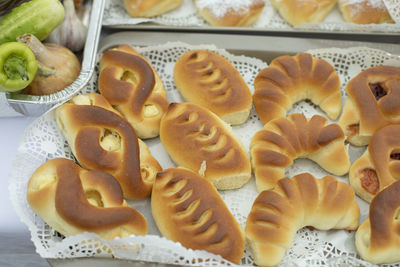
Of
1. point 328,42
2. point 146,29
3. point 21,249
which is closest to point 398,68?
point 328,42

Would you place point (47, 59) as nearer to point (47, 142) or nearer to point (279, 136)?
point (47, 142)

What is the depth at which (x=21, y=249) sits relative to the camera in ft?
4.13

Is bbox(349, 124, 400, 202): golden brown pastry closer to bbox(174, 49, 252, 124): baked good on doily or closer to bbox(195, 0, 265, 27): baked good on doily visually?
bbox(174, 49, 252, 124): baked good on doily

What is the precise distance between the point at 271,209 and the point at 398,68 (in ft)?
2.13

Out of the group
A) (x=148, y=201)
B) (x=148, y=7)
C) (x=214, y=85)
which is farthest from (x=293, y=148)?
(x=148, y=7)

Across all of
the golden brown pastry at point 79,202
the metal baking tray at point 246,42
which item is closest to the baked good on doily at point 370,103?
the metal baking tray at point 246,42

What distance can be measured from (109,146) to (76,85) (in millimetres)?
238

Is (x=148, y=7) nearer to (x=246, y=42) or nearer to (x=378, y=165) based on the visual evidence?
(x=246, y=42)

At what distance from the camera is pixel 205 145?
3.93ft

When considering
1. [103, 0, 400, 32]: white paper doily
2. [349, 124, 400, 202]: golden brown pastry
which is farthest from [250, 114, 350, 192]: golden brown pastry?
[103, 0, 400, 32]: white paper doily

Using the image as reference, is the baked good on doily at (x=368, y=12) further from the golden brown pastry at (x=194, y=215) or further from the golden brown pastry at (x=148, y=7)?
the golden brown pastry at (x=194, y=215)

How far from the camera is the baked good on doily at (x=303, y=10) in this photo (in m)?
1.54

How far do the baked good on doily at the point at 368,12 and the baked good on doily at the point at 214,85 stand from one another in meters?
0.52

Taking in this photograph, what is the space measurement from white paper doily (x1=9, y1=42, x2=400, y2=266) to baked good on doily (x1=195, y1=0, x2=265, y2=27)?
0.16m
